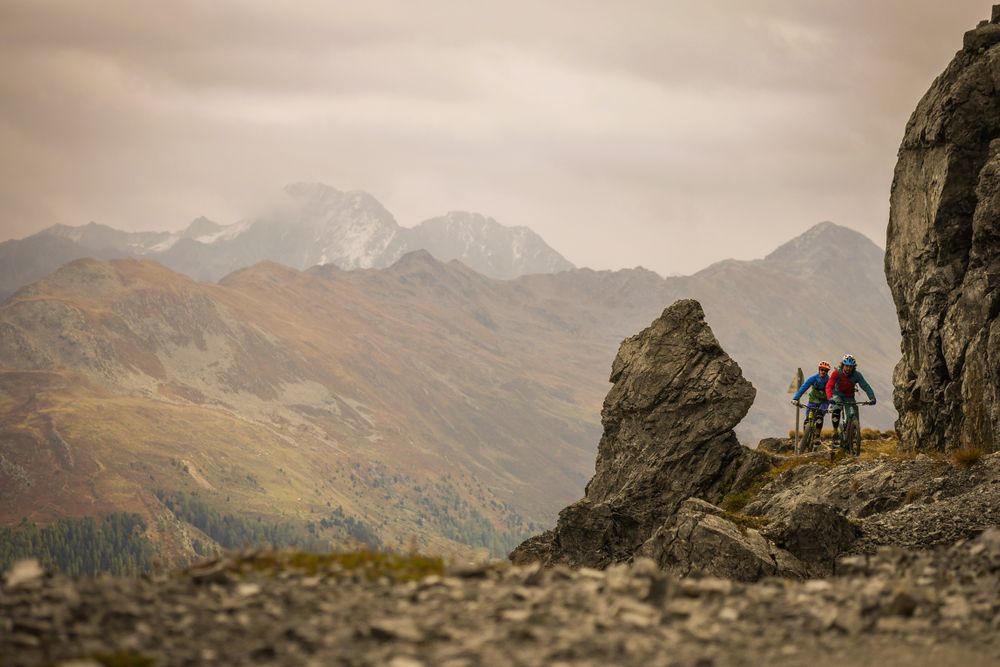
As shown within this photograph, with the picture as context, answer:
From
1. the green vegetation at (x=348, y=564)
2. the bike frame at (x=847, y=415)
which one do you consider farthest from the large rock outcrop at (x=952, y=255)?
the green vegetation at (x=348, y=564)

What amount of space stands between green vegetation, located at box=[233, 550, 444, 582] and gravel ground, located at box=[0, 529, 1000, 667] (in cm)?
28

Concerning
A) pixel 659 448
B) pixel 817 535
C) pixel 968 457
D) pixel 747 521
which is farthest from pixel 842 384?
pixel 817 535

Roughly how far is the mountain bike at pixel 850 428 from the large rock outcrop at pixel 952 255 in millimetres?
2091

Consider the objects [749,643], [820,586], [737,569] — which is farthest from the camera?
[737,569]

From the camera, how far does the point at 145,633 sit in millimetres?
14375

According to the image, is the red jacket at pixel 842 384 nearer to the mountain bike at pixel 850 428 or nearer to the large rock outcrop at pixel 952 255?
the mountain bike at pixel 850 428

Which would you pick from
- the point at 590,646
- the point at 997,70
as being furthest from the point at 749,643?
the point at 997,70

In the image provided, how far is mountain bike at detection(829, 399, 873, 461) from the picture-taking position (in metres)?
39.8

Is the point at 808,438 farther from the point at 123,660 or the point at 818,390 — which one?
the point at 123,660

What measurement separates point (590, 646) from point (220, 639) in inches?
219

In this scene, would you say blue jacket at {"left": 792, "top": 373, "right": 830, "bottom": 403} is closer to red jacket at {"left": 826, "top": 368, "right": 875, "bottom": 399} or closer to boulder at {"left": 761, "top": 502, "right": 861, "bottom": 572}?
red jacket at {"left": 826, "top": 368, "right": 875, "bottom": 399}

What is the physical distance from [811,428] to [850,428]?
2.81 m

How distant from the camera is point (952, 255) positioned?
3959cm

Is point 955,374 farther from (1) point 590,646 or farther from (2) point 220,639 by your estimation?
(2) point 220,639
